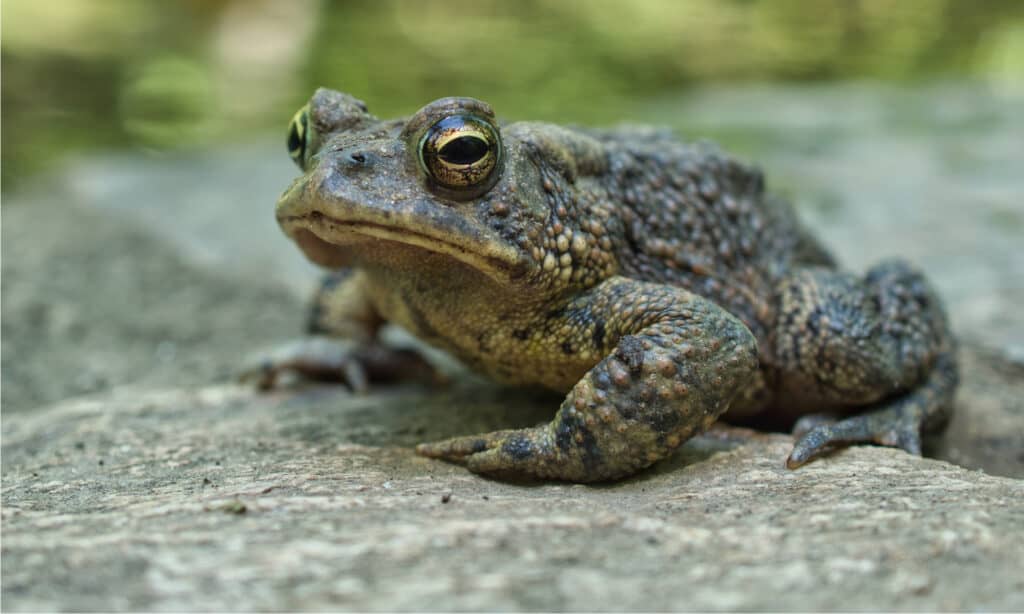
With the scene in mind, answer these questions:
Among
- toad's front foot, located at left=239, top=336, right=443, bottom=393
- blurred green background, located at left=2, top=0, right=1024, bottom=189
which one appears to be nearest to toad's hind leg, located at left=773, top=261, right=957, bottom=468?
toad's front foot, located at left=239, top=336, right=443, bottom=393

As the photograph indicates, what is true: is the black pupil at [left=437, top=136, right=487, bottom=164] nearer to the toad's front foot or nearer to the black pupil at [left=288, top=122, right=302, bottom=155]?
the black pupil at [left=288, top=122, right=302, bottom=155]

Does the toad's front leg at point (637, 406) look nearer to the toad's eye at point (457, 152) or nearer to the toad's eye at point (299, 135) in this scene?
the toad's eye at point (457, 152)

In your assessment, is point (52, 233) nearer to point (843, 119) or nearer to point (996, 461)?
point (996, 461)

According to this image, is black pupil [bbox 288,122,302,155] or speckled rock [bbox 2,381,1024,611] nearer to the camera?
speckled rock [bbox 2,381,1024,611]

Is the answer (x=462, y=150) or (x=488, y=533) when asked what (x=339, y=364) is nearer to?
(x=462, y=150)

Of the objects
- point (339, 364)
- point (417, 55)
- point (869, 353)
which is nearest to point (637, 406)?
point (869, 353)

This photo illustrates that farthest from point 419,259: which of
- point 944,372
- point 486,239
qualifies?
point 944,372
